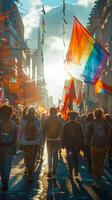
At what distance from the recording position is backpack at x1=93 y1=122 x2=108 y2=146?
15.5 m

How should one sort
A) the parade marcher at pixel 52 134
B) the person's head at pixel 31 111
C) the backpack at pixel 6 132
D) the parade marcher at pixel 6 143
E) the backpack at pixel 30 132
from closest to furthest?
the parade marcher at pixel 6 143, the backpack at pixel 6 132, the person's head at pixel 31 111, the backpack at pixel 30 132, the parade marcher at pixel 52 134

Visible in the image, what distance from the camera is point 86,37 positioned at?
24625 mm

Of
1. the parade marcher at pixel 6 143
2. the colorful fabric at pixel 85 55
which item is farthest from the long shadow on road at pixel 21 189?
the colorful fabric at pixel 85 55

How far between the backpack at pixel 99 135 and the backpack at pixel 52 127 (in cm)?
330

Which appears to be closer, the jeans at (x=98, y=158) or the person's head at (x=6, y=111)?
the person's head at (x=6, y=111)

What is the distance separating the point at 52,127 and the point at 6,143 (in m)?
4.81

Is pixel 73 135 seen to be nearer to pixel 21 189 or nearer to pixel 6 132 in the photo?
pixel 21 189

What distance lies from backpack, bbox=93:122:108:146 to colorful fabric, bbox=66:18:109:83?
28.0ft

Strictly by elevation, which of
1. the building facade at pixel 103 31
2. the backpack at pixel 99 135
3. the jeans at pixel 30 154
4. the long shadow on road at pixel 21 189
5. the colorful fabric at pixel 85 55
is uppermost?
the building facade at pixel 103 31

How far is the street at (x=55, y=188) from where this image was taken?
1349cm

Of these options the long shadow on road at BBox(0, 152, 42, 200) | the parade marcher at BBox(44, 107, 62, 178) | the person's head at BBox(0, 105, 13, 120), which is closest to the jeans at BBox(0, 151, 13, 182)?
the long shadow on road at BBox(0, 152, 42, 200)

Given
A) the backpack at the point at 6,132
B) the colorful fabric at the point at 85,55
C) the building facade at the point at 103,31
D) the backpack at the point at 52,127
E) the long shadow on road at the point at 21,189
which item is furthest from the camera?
the building facade at the point at 103,31

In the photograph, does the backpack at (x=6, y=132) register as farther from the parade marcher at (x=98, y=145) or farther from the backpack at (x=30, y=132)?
the parade marcher at (x=98, y=145)

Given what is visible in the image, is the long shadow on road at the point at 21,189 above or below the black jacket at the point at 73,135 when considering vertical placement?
below
